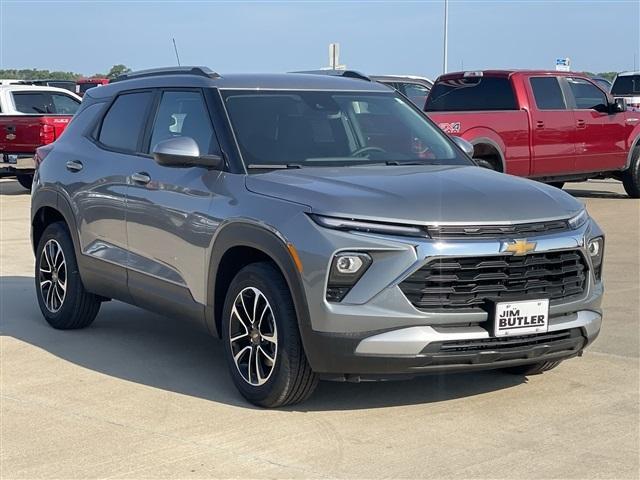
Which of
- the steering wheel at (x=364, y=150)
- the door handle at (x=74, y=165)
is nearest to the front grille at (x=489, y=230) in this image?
the steering wheel at (x=364, y=150)

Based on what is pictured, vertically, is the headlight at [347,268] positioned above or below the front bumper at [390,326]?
above

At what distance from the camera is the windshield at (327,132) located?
19.9 ft

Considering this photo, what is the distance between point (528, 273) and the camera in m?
5.23

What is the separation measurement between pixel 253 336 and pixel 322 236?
2.63 ft

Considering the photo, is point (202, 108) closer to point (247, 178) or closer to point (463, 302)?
point (247, 178)

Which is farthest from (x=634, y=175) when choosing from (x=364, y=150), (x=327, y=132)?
(x=327, y=132)

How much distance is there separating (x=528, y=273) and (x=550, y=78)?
1016 centimetres

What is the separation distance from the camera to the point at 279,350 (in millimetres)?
5297

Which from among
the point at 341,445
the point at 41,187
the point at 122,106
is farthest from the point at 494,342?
the point at 41,187

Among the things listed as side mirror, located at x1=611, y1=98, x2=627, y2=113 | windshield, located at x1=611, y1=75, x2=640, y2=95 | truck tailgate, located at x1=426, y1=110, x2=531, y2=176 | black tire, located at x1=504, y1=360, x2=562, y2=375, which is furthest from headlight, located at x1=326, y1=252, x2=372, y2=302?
windshield, located at x1=611, y1=75, x2=640, y2=95

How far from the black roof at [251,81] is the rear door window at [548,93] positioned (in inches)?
313

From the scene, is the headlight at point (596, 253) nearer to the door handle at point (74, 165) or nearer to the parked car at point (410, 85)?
the door handle at point (74, 165)

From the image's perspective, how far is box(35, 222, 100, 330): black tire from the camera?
745cm

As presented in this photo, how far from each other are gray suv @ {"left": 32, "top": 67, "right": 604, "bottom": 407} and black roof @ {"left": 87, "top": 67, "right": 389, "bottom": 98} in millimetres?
19
